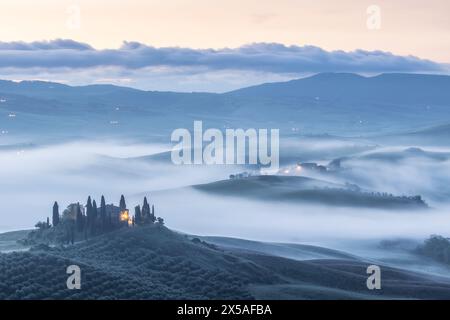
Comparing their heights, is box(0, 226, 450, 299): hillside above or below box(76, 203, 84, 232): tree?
below

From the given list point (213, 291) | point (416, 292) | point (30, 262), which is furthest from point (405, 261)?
point (30, 262)

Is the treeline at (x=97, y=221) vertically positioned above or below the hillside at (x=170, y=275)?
above

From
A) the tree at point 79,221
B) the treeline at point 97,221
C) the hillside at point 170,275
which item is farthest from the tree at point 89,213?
the hillside at point 170,275

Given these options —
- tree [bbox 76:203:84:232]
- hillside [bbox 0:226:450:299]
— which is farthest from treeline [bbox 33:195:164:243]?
hillside [bbox 0:226:450:299]

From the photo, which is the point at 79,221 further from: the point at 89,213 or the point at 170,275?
the point at 170,275

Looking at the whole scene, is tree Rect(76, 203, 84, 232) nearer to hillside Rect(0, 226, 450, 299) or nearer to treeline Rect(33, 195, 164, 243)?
treeline Rect(33, 195, 164, 243)

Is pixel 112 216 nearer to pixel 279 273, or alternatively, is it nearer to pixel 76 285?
pixel 279 273

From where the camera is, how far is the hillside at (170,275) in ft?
274

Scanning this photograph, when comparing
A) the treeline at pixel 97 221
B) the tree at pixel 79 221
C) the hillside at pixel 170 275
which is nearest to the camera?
the hillside at pixel 170 275

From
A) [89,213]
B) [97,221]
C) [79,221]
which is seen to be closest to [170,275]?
[97,221]

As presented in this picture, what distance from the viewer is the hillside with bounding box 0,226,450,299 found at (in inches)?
3282

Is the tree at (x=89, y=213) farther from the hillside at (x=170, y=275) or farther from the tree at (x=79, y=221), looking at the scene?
the hillside at (x=170, y=275)
